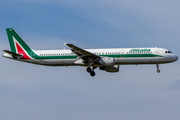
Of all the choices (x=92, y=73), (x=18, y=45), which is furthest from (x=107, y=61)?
(x=18, y=45)

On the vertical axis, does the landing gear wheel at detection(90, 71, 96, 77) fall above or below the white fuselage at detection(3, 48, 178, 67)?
below

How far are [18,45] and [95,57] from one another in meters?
15.3

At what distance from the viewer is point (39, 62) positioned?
175ft

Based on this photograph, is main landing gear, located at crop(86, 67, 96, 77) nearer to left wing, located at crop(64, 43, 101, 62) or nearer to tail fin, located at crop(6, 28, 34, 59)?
left wing, located at crop(64, 43, 101, 62)

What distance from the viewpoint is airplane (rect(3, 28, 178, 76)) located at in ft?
167

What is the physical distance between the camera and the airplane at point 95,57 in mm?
50875

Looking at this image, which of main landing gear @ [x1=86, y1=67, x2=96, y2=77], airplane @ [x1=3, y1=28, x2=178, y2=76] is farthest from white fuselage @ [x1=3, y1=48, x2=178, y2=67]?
main landing gear @ [x1=86, y1=67, x2=96, y2=77]

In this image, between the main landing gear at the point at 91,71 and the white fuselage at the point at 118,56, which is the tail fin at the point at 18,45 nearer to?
the white fuselage at the point at 118,56

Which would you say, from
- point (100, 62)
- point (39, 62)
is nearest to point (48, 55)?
point (39, 62)

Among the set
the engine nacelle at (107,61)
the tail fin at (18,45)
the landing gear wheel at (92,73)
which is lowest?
the landing gear wheel at (92,73)

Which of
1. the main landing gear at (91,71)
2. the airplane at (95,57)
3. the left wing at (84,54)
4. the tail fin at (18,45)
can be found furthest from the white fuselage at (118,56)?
the tail fin at (18,45)

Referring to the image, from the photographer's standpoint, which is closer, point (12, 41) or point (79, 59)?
point (79, 59)

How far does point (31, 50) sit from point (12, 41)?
4.34 m

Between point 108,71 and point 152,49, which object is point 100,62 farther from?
point 152,49
